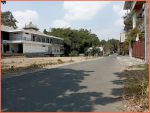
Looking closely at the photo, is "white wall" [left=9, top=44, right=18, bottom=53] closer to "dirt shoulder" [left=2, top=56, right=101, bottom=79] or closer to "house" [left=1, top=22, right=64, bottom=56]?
"house" [left=1, top=22, right=64, bottom=56]

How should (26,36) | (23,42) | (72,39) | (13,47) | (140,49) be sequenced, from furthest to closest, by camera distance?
(72,39)
(26,36)
(13,47)
(23,42)
(140,49)

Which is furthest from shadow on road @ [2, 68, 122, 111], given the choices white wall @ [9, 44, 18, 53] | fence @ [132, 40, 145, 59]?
white wall @ [9, 44, 18, 53]

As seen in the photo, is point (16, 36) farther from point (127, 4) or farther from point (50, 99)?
point (50, 99)

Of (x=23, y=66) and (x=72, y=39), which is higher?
(x=72, y=39)

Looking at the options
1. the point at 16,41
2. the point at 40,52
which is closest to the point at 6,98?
the point at 16,41

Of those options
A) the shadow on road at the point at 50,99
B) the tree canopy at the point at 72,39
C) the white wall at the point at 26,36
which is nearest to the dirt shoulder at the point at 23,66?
the shadow on road at the point at 50,99

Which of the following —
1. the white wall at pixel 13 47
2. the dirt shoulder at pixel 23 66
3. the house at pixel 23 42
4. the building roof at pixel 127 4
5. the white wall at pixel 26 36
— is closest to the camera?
the dirt shoulder at pixel 23 66

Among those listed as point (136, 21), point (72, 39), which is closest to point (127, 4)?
point (136, 21)

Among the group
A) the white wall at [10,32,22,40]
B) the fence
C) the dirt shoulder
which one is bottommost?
the dirt shoulder

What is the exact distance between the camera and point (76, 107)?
29.0 feet

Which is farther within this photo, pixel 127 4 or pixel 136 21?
pixel 127 4

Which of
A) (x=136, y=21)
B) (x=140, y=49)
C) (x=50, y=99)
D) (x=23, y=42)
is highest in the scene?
(x=136, y=21)

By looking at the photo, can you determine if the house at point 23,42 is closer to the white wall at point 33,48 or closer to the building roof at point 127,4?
the white wall at point 33,48

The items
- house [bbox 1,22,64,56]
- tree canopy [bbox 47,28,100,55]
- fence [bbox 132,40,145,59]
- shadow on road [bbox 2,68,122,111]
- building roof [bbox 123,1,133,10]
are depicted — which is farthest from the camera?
tree canopy [bbox 47,28,100,55]
